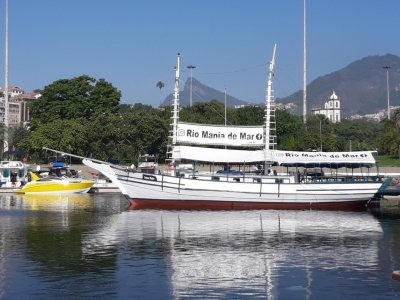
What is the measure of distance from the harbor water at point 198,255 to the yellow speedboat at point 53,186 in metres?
18.4

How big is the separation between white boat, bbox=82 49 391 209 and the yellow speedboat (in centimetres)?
1327

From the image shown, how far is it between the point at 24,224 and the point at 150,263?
15127 mm

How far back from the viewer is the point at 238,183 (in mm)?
47594

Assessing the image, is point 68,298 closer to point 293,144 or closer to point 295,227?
point 295,227

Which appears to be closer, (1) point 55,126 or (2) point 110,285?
(2) point 110,285

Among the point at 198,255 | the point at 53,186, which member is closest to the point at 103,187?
the point at 53,186

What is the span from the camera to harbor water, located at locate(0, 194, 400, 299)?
20594mm

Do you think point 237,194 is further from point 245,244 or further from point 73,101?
point 73,101

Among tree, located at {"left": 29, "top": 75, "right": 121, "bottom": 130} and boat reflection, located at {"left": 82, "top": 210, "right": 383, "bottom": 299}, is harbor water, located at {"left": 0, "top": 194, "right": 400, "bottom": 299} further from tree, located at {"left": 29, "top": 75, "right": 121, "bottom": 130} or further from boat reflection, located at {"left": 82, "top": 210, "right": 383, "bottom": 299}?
tree, located at {"left": 29, "top": 75, "right": 121, "bottom": 130}

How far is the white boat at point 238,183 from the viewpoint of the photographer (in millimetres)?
47781

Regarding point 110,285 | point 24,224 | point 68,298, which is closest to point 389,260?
point 110,285

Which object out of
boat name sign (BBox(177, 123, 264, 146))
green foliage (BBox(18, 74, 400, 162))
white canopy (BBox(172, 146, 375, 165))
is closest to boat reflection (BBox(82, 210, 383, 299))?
white canopy (BBox(172, 146, 375, 165))

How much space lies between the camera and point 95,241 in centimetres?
3086

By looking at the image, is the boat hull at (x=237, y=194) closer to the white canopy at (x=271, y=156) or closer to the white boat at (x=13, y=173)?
the white canopy at (x=271, y=156)
